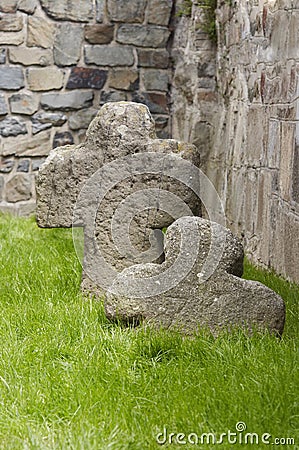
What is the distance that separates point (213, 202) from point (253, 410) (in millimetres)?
3563

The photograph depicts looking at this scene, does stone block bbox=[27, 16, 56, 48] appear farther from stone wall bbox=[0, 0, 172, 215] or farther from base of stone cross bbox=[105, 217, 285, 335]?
base of stone cross bbox=[105, 217, 285, 335]

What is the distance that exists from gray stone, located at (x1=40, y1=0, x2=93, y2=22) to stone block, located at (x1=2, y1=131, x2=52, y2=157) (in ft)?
3.41

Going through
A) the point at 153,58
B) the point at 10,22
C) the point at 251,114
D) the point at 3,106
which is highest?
the point at 10,22

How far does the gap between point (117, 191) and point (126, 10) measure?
3.47 metres

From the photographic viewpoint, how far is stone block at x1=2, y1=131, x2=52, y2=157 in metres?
6.82

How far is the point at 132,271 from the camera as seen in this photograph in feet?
11.1

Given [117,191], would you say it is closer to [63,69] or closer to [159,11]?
[63,69]

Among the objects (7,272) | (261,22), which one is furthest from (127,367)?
(261,22)

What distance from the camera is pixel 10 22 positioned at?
666cm

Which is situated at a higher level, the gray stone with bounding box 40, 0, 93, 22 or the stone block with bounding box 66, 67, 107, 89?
the gray stone with bounding box 40, 0, 93, 22

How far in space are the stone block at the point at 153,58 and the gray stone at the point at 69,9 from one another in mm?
571

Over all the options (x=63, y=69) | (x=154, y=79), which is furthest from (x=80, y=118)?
(x=154, y=79)

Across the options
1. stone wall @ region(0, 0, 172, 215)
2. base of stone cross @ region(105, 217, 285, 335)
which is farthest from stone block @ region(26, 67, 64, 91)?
base of stone cross @ region(105, 217, 285, 335)

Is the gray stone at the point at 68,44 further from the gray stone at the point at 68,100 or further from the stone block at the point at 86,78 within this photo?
the gray stone at the point at 68,100
